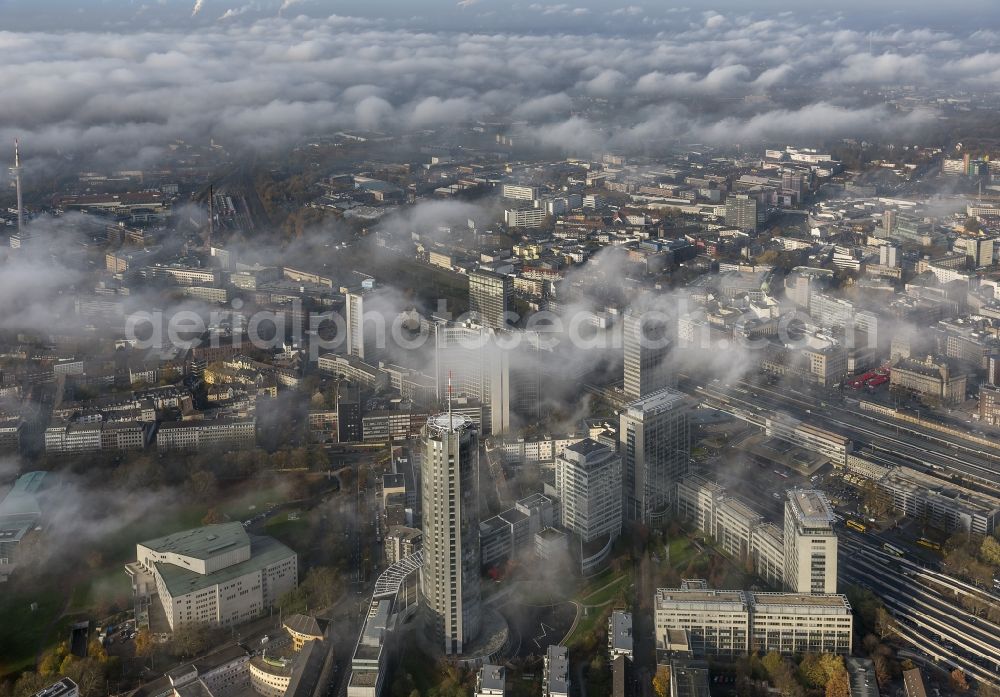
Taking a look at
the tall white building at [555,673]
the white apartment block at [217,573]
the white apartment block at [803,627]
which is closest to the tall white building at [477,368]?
the white apartment block at [217,573]

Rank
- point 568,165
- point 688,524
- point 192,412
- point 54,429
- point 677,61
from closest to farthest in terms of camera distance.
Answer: point 688,524
point 54,429
point 192,412
point 568,165
point 677,61

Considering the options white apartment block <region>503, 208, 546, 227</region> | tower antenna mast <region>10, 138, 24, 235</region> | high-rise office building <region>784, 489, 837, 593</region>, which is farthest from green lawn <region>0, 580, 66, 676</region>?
white apartment block <region>503, 208, 546, 227</region>

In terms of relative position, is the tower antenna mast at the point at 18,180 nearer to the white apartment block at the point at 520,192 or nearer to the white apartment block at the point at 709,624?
the white apartment block at the point at 520,192

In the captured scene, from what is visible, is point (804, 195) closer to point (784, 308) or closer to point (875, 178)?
point (875, 178)

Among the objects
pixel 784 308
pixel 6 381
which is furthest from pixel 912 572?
pixel 6 381

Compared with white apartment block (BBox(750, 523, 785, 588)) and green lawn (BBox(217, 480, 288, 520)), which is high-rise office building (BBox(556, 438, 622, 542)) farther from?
green lawn (BBox(217, 480, 288, 520))

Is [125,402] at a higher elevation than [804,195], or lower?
lower
